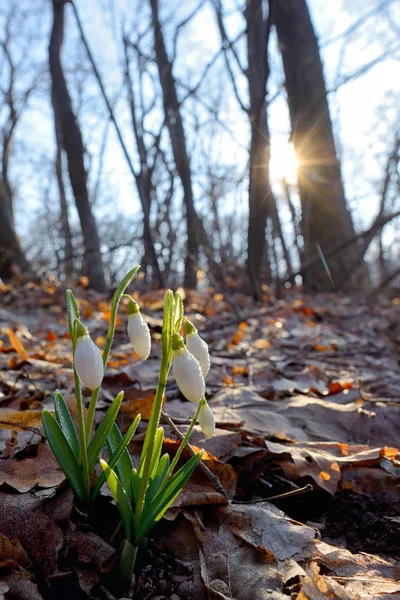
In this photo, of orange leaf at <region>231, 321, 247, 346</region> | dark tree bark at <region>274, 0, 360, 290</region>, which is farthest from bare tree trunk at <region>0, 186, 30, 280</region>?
dark tree bark at <region>274, 0, 360, 290</region>

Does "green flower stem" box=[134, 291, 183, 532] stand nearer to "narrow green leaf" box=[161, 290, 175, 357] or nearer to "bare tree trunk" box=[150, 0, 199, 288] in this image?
"narrow green leaf" box=[161, 290, 175, 357]

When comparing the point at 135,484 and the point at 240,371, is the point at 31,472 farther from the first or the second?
the point at 240,371

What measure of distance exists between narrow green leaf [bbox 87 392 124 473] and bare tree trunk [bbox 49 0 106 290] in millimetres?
6313

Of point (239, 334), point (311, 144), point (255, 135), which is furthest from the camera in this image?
point (311, 144)

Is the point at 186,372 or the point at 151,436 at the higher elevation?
the point at 186,372

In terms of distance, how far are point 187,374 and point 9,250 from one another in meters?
7.36

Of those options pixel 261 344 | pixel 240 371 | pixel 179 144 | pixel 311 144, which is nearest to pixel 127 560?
pixel 240 371

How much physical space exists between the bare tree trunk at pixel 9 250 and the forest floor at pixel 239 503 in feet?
17.1

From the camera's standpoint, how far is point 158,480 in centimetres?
114

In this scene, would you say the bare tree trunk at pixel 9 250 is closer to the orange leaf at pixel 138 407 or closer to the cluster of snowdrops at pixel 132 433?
the orange leaf at pixel 138 407

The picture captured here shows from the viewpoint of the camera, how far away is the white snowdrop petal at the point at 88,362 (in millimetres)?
957

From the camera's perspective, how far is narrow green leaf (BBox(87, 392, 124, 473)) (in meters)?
1.15

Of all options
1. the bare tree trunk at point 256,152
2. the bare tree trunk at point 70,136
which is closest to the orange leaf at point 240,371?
the bare tree trunk at point 256,152

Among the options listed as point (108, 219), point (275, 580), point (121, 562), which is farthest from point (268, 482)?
point (108, 219)
